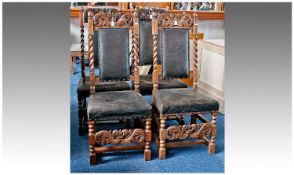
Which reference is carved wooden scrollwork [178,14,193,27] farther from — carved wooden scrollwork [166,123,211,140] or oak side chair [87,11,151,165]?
carved wooden scrollwork [166,123,211,140]

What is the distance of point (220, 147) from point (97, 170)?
0.95 metres

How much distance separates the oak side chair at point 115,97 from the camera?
2.21 meters

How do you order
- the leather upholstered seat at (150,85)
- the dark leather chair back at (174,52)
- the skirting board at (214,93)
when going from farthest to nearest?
the skirting board at (214,93), the leather upholstered seat at (150,85), the dark leather chair back at (174,52)

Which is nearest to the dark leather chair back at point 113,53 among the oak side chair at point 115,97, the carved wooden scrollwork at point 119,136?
the oak side chair at point 115,97

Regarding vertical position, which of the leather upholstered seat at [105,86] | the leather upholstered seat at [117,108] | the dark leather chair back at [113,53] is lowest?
the leather upholstered seat at [117,108]

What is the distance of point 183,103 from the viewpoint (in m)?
2.32

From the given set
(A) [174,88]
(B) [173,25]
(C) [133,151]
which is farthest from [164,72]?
(C) [133,151]

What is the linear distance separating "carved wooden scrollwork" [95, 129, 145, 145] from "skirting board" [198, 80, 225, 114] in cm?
134

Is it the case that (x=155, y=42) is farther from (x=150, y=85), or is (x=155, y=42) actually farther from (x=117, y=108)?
(x=117, y=108)

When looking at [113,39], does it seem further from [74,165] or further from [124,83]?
[74,165]

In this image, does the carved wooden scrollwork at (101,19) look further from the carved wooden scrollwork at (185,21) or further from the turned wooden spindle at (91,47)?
the carved wooden scrollwork at (185,21)

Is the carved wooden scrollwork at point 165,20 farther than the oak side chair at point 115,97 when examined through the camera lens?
Yes

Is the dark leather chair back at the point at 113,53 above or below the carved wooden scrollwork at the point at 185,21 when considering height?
below

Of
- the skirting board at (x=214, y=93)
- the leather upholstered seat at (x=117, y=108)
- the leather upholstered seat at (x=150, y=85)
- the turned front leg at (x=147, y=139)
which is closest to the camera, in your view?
the leather upholstered seat at (x=117, y=108)
